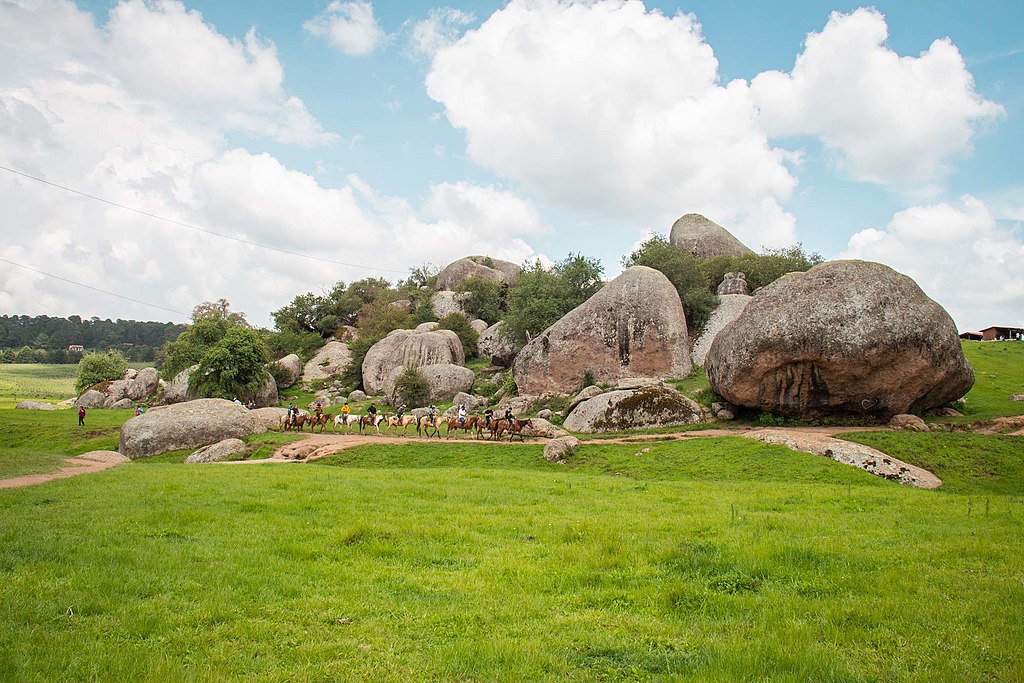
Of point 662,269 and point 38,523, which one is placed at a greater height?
point 662,269

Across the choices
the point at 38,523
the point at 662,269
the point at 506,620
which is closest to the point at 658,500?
the point at 506,620

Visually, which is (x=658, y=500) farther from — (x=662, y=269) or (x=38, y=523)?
(x=662, y=269)

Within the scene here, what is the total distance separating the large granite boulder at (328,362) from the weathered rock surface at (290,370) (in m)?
1.01

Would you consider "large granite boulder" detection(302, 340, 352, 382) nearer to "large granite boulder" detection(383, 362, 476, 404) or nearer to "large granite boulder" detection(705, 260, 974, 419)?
"large granite boulder" detection(383, 362, 476, 404)

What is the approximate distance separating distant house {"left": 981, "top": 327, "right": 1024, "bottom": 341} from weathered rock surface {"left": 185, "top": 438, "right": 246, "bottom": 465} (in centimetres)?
7574

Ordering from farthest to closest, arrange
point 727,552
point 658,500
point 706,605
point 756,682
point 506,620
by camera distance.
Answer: point 658,500 < point 727,552 < point 706,605 < point 506,620 < point 756,682

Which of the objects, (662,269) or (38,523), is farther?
(662,269)

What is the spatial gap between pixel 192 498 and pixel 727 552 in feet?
36.8

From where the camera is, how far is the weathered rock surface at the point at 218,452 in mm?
27875

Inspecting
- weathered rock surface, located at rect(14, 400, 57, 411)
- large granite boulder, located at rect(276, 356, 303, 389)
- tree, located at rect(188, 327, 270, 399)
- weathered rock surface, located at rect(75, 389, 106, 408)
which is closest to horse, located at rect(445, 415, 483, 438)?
tree, located at rect(188, 327, 270, 399)

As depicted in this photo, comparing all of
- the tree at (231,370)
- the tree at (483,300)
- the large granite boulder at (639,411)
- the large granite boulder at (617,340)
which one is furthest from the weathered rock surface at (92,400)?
the large granite boulder at (639,411)

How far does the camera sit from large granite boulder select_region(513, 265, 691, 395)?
1535 inches

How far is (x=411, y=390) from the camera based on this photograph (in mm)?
46312

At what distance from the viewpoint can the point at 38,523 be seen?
9.95 m
